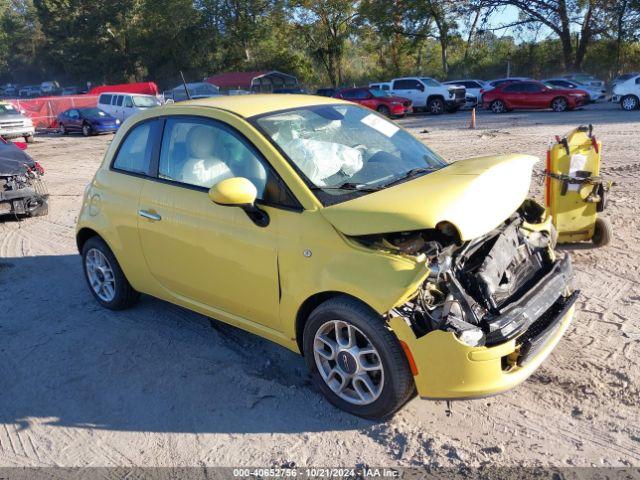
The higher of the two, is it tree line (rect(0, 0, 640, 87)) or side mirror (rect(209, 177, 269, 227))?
tree line (rect(0, 0, 640, 87))

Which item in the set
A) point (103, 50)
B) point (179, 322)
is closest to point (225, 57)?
point (103, 50)

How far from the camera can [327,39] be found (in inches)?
1934

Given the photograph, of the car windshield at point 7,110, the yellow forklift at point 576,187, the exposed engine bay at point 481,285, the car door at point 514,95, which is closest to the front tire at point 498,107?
the car door at point 514,95

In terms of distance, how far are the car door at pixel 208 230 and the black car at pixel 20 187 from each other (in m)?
5.37

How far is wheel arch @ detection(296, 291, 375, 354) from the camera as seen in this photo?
11.1ft

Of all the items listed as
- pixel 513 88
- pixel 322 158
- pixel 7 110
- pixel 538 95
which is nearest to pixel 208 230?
pixel 322 158

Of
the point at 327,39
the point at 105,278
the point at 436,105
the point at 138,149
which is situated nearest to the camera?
the point at 138,149

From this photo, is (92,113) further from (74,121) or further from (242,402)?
(242,402)

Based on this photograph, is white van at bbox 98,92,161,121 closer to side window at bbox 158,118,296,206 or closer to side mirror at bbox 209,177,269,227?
side window at bbox 158,118,296,206

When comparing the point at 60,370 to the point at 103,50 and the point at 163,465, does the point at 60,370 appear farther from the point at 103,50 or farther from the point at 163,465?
the point at 103,50

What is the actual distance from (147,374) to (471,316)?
238cm

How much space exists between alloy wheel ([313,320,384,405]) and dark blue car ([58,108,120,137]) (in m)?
24.5

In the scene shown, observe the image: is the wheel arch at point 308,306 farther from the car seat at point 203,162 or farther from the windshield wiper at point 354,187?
the car seat at point 203,162

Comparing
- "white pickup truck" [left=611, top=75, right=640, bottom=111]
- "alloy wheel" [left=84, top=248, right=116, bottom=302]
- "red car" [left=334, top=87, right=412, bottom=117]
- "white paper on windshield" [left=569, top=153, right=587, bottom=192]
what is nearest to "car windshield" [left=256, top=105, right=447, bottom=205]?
"alloy wheel" [left=84, top=248, right=116, bottom=302]
